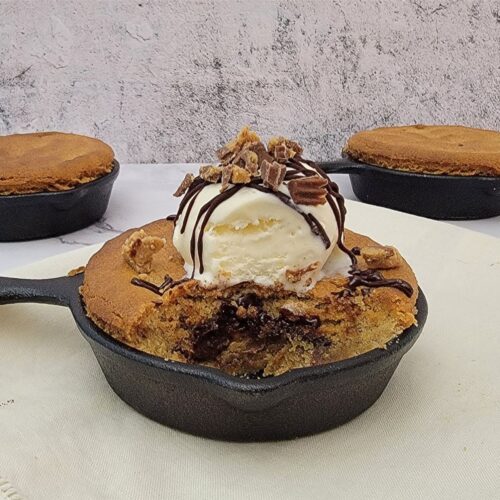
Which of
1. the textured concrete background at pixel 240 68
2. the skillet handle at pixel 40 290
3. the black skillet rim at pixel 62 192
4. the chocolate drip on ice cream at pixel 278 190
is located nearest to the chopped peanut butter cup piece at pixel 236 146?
the chocolate drip on ice cream at pixel 278 190

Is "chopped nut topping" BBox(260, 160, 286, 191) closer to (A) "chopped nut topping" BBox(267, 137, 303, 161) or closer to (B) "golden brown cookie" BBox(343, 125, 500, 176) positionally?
(A) "chopped nut topping" BBox(267, 137, 303, 161)

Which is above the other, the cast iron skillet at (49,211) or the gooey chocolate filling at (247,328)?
the gooey chocolate filling at (247,328)

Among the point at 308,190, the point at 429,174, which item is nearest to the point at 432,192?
the point at 429,174

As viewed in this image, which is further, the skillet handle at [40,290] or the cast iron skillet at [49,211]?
the cast iron skillet at [49,211]

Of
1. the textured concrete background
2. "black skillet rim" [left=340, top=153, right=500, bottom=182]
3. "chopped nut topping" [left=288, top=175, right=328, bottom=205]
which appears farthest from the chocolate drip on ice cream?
the textured concrete background

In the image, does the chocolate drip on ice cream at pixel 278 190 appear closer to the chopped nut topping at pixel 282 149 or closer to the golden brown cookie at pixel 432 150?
the chopped nut topping at pixel 282 149

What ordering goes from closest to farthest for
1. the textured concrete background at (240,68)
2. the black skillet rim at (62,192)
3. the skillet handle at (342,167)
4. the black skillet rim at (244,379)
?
1. the black skillet rim at (244,379)
2. the black skillet rim at (62,192)
3. the skillet handle at (342,167)
4. the textured concrete background at (240,68)
